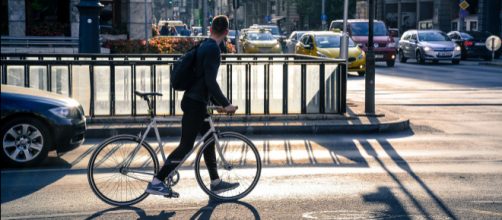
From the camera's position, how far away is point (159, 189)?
7.62 m

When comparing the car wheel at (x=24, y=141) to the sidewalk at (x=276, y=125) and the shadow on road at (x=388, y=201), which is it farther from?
the shadow on road at (x=388, y=201)

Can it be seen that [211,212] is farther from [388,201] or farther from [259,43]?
[259,43]

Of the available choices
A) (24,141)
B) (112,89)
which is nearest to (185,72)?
(24,141)

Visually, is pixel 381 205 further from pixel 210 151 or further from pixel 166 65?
pixel 166 65

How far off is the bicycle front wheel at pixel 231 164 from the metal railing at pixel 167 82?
5.93m

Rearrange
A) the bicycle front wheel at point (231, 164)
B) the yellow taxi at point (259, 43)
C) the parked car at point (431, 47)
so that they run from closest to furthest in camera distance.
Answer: the bicycle front wheel at point (231, 164)
the parked car at point (431, 47)
the yellow taxi at point (259, 43)

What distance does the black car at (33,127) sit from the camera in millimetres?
9828

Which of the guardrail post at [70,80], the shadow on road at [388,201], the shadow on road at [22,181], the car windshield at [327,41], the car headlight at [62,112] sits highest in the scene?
the car windshield at [327,41]

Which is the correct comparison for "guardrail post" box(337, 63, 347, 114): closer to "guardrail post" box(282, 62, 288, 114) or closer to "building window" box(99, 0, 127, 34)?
"guardrail post" box(282, 62, 288, 114)

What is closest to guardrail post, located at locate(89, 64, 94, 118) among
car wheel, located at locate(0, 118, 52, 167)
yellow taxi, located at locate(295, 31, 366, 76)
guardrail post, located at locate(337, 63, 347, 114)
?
car wheel, located at locate(0, 118, 52, 167)

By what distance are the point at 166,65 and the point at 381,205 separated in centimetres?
696

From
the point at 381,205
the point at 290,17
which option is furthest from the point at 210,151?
the point at 290,17

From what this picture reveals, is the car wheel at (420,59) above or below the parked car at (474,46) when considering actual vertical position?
below

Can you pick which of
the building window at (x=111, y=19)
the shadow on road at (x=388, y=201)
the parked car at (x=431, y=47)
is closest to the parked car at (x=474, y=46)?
the parked car at (x=431, y=47)
